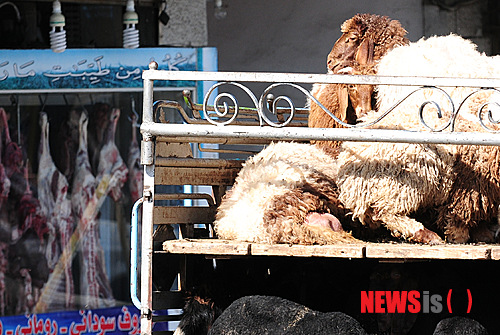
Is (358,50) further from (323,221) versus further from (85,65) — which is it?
(85,65)

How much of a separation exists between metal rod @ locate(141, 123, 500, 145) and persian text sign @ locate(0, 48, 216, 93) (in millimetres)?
2725

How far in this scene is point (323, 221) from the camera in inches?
109

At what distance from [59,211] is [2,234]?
0.44m

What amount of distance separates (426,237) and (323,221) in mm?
383

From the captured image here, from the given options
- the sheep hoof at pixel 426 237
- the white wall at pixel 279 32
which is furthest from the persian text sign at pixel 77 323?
the sheep hoof at pixel 426 237

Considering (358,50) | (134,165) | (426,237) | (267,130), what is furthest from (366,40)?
(134,165)

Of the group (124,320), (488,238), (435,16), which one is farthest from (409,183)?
(435,16)

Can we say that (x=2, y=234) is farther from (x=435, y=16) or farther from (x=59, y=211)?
(x=435, y=16)

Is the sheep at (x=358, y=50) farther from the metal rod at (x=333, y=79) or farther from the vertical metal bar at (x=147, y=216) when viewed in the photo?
the vertical metal bar at (x=147, y=216)

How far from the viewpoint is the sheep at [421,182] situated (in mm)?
2660

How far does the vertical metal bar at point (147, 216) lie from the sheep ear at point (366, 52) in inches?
36.6

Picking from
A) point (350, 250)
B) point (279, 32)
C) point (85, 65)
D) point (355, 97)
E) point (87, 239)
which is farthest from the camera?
point (279, 32)

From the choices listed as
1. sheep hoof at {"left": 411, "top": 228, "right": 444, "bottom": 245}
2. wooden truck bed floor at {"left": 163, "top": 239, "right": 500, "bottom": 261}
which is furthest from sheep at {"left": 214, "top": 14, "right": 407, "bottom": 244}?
sheep hoof at {"left": 411, "top": 228, "right": 444, "bottom": 245}

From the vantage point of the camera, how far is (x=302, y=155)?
3088 millimetres
